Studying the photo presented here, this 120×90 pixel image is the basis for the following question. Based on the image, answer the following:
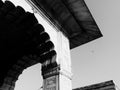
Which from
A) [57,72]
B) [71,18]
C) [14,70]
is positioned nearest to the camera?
[57,72]

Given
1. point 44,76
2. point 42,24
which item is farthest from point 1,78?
point 42,24

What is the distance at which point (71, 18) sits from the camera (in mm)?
5738

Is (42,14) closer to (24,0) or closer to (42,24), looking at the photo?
(42,24)

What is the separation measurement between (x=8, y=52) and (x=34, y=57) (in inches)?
53.1

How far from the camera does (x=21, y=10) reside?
4.37 meters

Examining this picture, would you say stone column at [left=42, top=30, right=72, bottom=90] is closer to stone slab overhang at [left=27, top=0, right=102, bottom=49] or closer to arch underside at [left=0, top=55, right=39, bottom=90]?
stone slab overhang at [left=27, top=0, right=102, bottom=49]

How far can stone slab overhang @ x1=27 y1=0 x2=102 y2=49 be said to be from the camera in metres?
5.13

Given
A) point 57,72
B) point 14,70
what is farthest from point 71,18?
point 14,70

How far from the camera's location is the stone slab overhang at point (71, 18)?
5.13 m

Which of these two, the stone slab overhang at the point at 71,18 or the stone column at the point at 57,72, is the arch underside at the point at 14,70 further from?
the stone slab overhang at the point at 71,18

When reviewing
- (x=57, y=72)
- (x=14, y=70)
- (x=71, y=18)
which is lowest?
(x=57, y=72)

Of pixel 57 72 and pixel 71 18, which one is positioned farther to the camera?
pixel 71 18

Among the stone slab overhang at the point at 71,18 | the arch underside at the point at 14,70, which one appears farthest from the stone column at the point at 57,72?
the arch underside at the point at 14,70

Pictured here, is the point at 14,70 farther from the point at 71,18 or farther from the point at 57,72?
the point at 71,18
